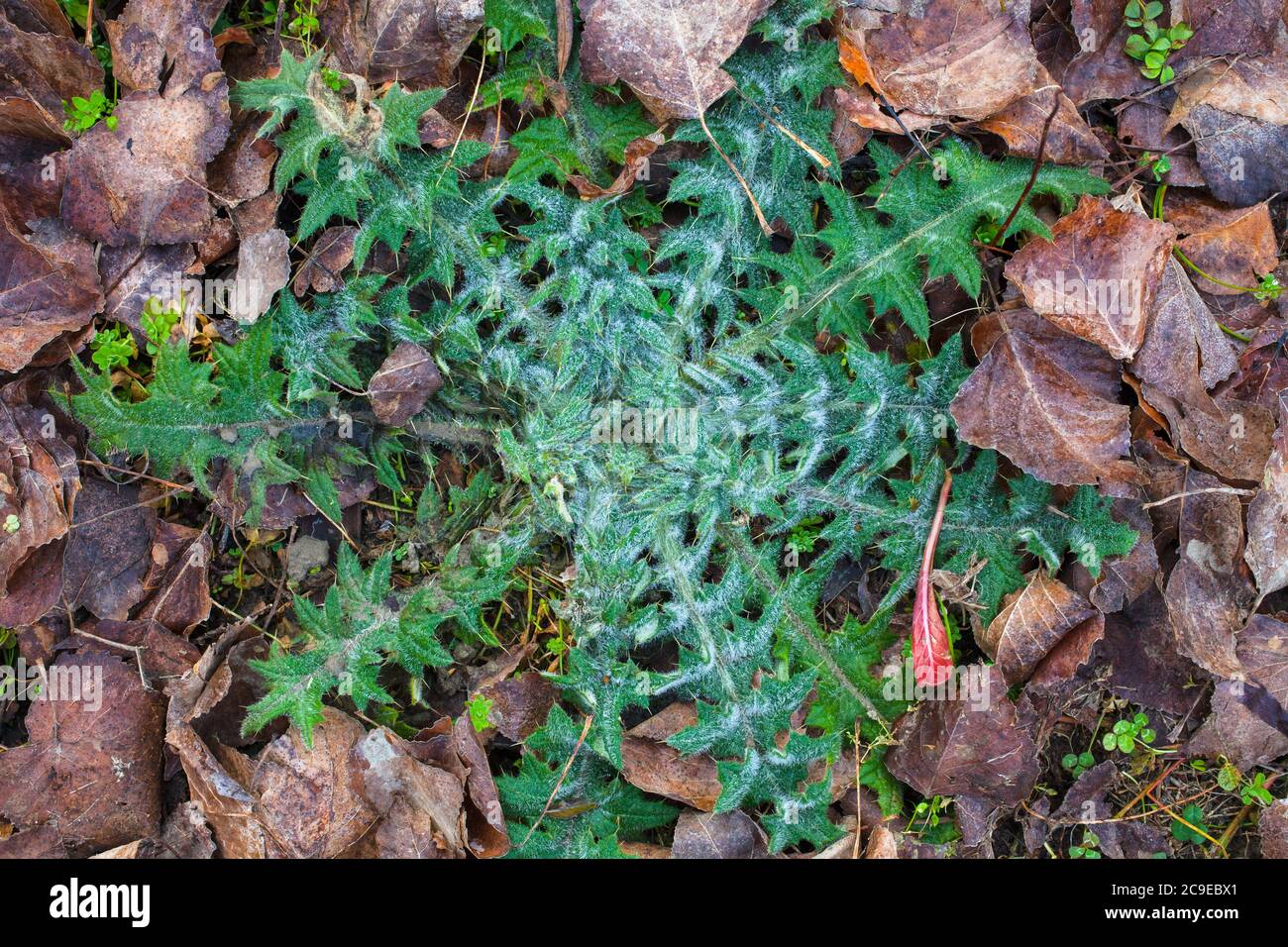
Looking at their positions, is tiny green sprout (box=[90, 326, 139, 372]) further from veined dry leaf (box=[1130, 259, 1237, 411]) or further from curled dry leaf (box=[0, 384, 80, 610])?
veined dry leaf (box=[1130, 259, 1237, 411])

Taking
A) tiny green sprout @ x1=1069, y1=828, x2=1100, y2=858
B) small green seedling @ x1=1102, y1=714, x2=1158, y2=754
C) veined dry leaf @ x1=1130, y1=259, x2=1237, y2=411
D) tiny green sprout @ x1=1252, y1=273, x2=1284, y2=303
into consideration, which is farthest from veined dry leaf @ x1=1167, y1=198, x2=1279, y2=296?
tiny green sprout @ x1=1069, y1=828, x2=1100, y2=858

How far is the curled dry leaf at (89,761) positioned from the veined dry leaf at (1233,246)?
4213 millimetres

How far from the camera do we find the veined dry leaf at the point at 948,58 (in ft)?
11.0

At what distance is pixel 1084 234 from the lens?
3375 mm

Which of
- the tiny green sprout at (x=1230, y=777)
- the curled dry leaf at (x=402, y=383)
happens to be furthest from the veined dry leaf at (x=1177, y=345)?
the curled dry leaf at (x=402, y=383)

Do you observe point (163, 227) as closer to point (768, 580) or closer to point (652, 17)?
point (652, 17)

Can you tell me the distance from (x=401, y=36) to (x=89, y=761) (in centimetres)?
285

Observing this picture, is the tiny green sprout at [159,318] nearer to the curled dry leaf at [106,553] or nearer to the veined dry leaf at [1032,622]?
the curled dry leaf at [106,553]

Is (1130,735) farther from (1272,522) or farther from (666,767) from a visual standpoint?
(666,767)

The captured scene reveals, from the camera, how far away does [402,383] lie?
3.40 meters

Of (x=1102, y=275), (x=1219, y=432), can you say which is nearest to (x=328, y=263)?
(x=1102, y=275)

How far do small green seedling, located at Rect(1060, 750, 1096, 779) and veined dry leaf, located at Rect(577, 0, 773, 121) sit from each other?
8.97ft

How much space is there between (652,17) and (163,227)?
1.91 metres
